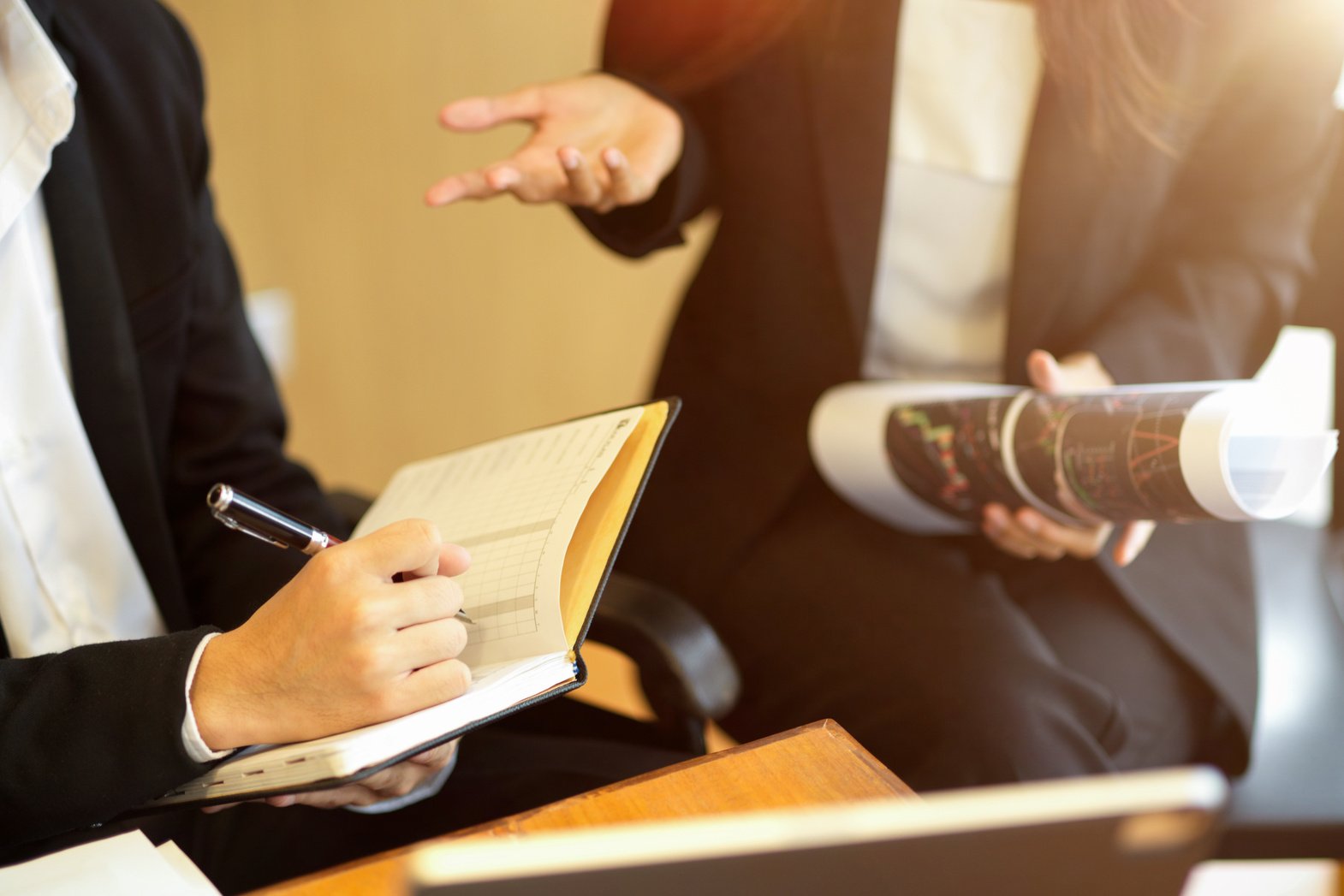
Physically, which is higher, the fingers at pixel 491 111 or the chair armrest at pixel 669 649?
the fingers at pixel 491 111

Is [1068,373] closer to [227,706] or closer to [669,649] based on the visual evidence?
[669,649]

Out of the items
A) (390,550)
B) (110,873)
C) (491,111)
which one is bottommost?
(110,873)

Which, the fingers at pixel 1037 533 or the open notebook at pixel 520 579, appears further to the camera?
the fingers at pixel 1037 533

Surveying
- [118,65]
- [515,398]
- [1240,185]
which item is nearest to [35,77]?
[118,65]

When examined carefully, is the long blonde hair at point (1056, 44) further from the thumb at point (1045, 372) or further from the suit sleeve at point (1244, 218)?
the thumb at point (1045, 372)

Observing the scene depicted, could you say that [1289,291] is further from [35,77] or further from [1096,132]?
[35,77]

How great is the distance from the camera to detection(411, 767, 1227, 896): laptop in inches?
10.8

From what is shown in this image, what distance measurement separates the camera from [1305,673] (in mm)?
970

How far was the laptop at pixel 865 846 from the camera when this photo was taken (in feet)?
0.90

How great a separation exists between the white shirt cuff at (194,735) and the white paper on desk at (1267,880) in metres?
1.17

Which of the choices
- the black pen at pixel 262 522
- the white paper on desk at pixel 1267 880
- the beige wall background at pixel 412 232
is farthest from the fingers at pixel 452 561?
the beige wall background at pixel 412 232

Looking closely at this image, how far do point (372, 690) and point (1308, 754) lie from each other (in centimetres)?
78

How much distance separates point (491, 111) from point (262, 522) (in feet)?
1.24

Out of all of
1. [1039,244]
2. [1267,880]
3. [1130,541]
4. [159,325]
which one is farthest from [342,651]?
[1267,880]
